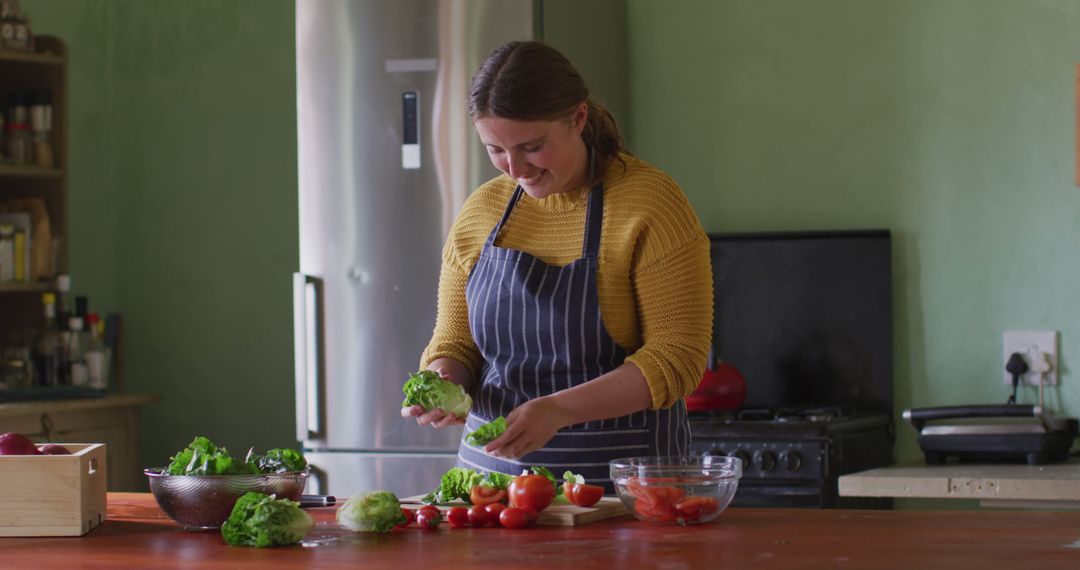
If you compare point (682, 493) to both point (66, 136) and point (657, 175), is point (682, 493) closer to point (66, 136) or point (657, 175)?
point (657, 175)

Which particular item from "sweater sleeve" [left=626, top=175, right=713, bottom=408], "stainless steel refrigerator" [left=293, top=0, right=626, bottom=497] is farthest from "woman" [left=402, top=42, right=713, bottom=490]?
"stainless steel refrigerator" [left=293, top=0, right=626, bottom=497]

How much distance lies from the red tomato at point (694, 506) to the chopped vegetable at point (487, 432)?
303 millimetres

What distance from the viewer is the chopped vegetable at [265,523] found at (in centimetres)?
188

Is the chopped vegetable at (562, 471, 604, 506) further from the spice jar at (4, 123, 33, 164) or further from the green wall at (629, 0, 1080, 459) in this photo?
the spice jar at (4, 123, 33, 164)

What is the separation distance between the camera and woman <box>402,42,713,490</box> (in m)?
2.34

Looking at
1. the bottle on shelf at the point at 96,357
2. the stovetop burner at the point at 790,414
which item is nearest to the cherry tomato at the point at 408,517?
the stovetop burner at the point at 790,414

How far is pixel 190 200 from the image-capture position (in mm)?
4719

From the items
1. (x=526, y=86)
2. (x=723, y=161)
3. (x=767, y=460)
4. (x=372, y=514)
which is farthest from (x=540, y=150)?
(x=723, y=161)

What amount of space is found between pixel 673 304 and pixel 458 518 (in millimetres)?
579

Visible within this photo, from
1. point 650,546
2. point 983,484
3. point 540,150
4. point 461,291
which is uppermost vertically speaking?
point 540,150

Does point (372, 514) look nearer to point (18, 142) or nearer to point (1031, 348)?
point (1031, 348)

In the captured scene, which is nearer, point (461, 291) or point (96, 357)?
point (461, 291)

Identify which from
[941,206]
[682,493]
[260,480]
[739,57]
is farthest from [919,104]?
[260,480]

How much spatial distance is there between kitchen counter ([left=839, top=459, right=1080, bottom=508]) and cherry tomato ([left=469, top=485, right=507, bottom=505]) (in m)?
1.32
